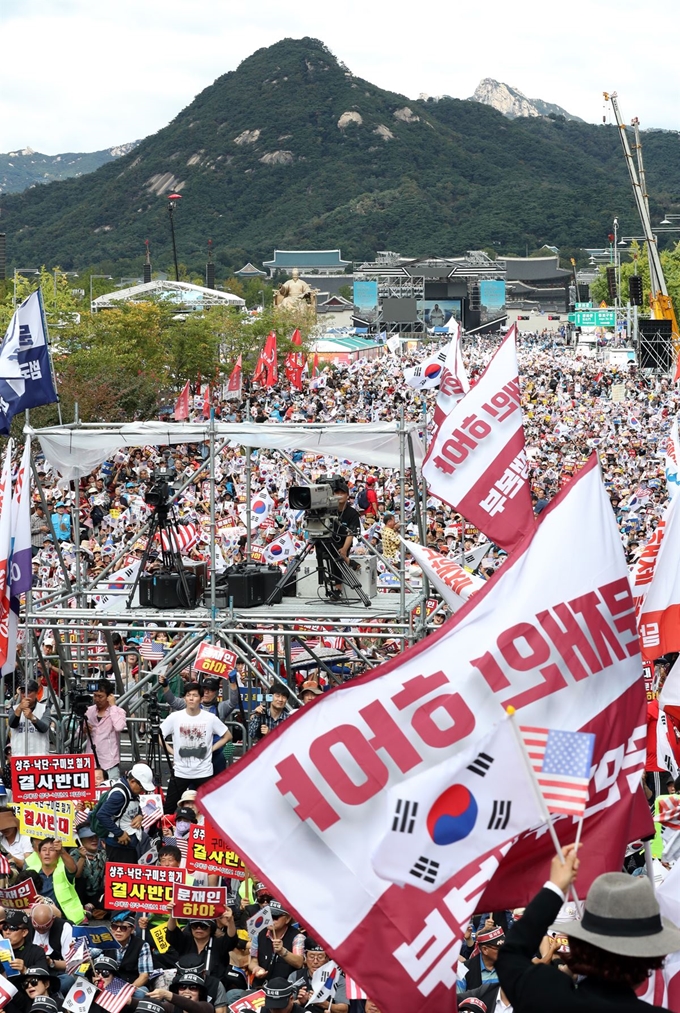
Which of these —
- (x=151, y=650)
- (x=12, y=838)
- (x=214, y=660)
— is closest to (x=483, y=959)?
(x=12, y=838)

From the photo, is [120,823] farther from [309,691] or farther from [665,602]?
[665,602]

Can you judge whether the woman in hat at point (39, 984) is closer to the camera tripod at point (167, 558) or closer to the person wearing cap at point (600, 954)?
the person wearing cap at point (600, 954)

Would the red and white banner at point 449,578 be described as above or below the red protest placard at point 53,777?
above

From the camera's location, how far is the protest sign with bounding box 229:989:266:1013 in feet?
22.5

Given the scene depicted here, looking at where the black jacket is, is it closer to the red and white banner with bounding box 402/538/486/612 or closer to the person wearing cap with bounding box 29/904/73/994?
the person wearing cap with bounding box 29/904/73/994

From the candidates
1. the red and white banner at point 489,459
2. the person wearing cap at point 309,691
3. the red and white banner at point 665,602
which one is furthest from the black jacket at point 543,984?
the person wearing cap at point 309,691

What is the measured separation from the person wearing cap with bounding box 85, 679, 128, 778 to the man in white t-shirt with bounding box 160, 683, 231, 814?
0.81m

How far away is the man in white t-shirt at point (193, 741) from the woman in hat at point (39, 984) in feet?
11.6

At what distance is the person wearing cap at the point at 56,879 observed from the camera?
850cm

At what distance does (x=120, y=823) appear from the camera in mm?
9594

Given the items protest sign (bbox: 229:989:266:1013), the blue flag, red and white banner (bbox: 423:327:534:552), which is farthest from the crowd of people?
the blue flag

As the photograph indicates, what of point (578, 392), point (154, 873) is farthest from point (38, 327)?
point (578, 392)

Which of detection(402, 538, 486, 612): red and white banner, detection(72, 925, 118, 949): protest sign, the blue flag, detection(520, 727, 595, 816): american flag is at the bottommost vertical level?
detection(72, 925, 118, 949): protest sign

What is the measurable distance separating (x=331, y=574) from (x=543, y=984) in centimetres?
916
